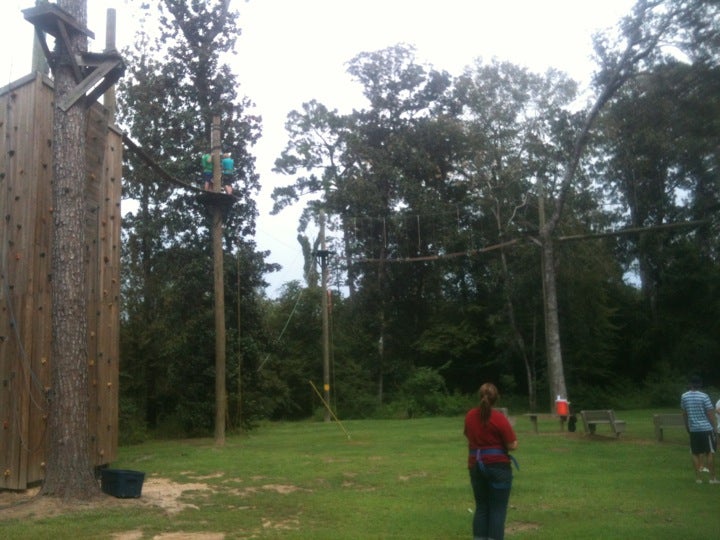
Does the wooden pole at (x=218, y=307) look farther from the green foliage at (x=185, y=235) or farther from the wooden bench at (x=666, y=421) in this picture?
the wooden bench at (x=666, y=421)

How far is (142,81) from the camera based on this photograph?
28.0 m

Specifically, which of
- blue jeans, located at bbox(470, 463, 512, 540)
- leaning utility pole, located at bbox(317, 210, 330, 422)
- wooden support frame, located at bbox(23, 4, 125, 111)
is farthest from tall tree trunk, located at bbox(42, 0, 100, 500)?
leaning utility pole, located at bbox(317, 210, 330, 422)

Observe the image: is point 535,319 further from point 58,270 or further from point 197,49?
point 58,270

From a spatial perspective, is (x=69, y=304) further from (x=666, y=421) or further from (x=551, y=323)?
(x=551, y=323)

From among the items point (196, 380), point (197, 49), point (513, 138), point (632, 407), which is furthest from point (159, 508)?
point (513, 138)

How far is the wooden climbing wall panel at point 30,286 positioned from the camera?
A: 38.0 ft

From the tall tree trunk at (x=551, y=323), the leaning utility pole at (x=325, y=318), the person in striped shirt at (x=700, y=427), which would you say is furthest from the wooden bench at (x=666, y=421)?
the leaning utility pole at (x=325, y=318)

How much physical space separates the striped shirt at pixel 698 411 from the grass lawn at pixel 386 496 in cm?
88

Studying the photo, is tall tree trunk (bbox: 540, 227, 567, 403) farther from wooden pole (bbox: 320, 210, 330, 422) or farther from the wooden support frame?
the wooden support frame

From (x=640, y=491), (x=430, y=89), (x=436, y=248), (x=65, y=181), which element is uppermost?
(x=430, y=89)

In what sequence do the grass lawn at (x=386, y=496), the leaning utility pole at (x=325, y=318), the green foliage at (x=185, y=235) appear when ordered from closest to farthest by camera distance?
the grass lawn at (x=386, y=496), the green foliage at (x=185, y=235), the leaning utility pole at (x=325, y=318)

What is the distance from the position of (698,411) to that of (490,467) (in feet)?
22.1

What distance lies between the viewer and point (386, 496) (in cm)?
1173

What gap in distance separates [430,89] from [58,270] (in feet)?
122
